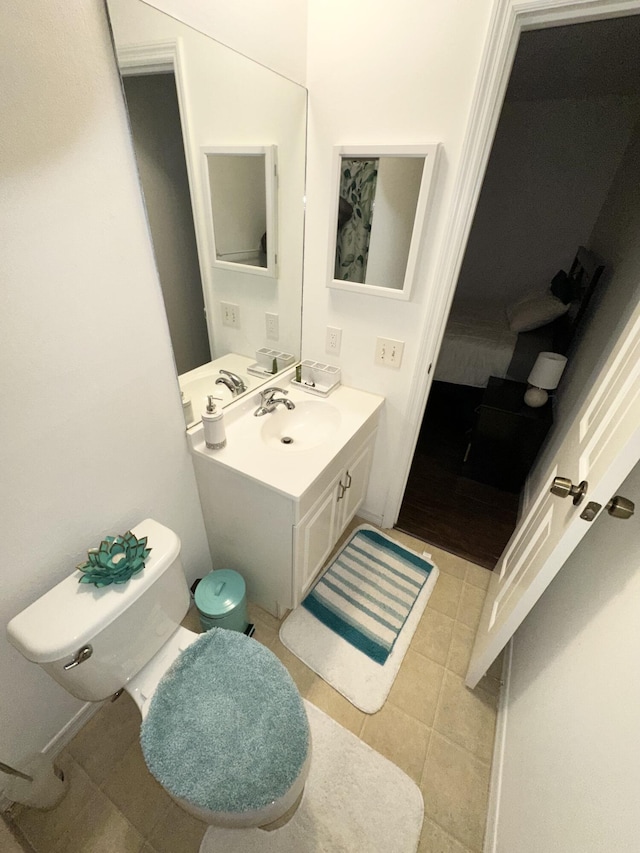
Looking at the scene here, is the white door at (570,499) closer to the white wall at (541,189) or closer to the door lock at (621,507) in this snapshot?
the door lock at (621,507)

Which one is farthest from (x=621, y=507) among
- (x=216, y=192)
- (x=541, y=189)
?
(x=541, y=189)

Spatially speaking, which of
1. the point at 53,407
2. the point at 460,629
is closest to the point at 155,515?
the point at 53,407

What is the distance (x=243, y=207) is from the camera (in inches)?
51.1

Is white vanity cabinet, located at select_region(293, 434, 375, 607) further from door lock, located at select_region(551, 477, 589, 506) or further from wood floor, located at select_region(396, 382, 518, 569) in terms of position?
door lock, located at select_region(551, 477, 589, 506)

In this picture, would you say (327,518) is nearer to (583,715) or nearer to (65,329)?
(583,715)

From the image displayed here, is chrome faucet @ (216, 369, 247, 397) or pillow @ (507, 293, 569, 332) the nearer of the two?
chrome faucet @ (216, 369, 247, 397)

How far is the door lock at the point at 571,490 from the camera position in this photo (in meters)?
0.81


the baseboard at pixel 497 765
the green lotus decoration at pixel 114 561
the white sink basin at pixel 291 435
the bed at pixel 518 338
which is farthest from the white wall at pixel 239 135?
the baseboard at pixel 497 765

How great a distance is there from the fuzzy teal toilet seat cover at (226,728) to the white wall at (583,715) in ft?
1.89

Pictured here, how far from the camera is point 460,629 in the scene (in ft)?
4.93

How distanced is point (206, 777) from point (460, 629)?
114cm

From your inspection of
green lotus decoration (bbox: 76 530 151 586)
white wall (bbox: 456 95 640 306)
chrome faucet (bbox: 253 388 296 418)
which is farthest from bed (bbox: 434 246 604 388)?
green lotus decoration (bbox: 76 530 151 586)

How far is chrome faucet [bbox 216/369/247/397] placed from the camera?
4.49 feet

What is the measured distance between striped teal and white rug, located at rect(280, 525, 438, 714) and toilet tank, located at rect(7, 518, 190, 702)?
62 cm
